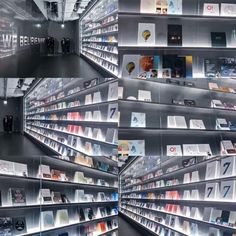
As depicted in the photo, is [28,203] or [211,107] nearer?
[28,203]

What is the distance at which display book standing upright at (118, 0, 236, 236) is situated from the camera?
4.91 meters

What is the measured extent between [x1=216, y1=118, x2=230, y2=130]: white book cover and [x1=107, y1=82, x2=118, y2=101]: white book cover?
1.10m

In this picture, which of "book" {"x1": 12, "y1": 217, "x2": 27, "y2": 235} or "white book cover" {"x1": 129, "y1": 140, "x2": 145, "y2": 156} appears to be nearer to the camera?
"book" {"x1": 12, "y1": 217, "x2": 27, "y2": 235}

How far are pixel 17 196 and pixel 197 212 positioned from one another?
177cm

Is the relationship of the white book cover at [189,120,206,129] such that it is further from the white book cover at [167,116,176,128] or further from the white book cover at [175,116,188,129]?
the white book cover at [167,116,176,128]

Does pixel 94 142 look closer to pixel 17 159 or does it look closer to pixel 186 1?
pixel 17 159

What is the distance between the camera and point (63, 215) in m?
4.80

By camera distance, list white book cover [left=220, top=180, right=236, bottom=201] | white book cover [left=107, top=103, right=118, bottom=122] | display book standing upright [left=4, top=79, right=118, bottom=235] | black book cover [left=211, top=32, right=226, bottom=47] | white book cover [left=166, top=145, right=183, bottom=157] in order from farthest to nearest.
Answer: black book cover [left=211, top=32, right=226, bottom=47], white book cover [left=166, top=145, right=183, bottom=157], white book cover [left=107, top=103, right=118, bottom=122], white book cover [left=220, top=180, right=236, bottom=201], display book standing upright [left=4, top=79, right=118, bottom=235]

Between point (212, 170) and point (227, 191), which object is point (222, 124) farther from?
point (227, 191)

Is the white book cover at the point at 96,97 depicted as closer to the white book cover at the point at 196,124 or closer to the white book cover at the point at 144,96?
the white book cover at the point at 144,96

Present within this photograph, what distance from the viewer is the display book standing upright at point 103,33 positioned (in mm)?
4949

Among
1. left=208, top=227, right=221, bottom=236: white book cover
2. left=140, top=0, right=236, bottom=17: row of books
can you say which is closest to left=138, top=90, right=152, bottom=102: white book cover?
left=140, top=0, right=236, bottom=17: row of books

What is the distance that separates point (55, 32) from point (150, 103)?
1199 millimetres

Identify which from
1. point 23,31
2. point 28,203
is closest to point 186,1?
point 23,31
